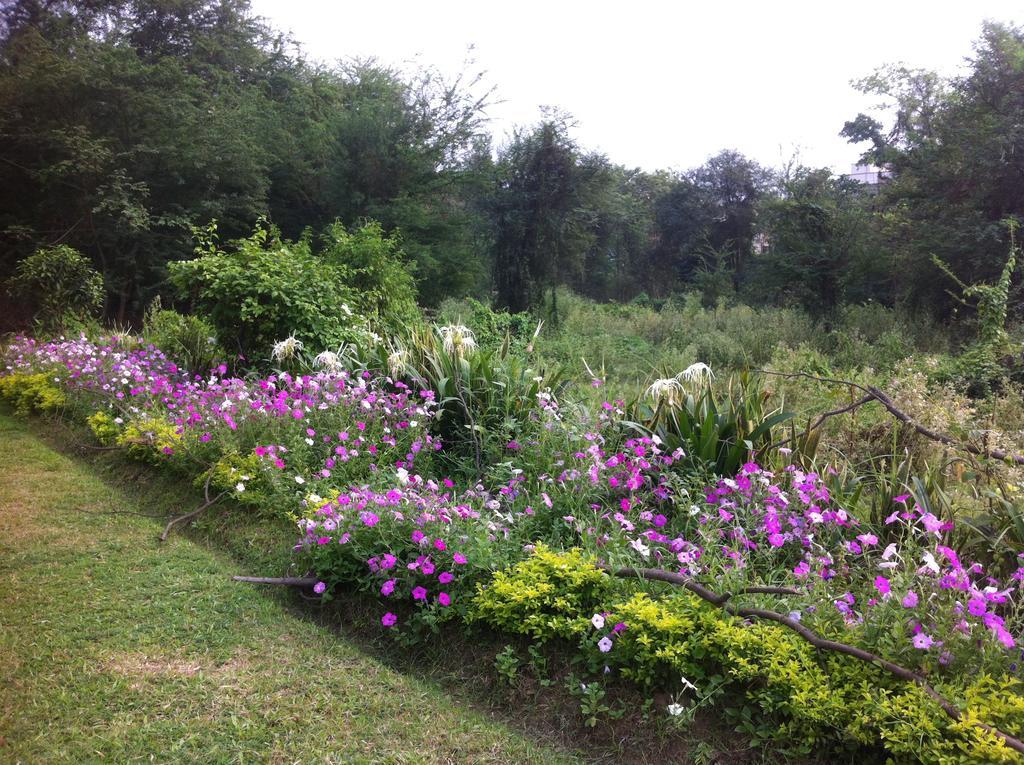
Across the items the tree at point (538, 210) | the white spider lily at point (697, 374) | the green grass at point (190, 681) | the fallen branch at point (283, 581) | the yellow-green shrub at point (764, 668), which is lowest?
the green grass at point (190, 681)

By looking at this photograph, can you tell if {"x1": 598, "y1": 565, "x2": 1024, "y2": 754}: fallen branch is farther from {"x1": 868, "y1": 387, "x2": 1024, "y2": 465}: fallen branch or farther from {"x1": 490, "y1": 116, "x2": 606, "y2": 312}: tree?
{"x1": 490, "y1": 116, "x2": 606, "y2": 312}: tree

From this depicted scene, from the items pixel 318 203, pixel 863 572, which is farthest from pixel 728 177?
pixel 863 572

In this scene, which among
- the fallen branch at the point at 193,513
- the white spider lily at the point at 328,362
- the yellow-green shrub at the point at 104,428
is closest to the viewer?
the fallen branch at the point at 193,513

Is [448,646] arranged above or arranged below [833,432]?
below

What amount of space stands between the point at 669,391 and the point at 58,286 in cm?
1088

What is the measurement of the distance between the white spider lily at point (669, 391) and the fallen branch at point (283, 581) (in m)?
2.28

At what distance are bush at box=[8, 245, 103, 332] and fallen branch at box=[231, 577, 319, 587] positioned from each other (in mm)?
9191

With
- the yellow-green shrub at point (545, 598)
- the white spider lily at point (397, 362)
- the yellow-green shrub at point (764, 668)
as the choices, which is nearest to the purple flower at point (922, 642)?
the yellow-green shrub at point (764, 668)

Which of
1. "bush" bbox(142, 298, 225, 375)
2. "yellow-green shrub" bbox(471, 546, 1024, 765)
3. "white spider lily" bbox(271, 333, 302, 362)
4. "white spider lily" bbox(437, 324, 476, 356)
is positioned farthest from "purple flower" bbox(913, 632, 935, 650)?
"bush" bbox(142, 298, 225, 375)

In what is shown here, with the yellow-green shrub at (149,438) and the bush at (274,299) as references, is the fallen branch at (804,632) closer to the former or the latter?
the yellow-green shrub at (149,438)

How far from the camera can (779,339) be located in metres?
10.5

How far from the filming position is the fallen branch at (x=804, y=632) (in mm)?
1843

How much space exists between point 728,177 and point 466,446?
2046cm

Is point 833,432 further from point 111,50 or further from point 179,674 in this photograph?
point 111,50
